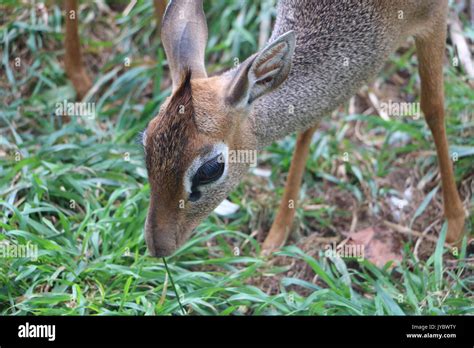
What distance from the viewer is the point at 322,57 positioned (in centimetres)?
507

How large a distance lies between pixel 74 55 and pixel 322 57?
2438mm

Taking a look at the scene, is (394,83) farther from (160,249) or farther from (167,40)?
(160,249)

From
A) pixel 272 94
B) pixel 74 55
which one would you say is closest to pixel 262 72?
pixel 272 94

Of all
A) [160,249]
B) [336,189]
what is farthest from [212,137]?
[336,189]

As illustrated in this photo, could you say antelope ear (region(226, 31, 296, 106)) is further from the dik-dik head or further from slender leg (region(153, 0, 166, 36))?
slender leg (region(153, 0, 166, 36))

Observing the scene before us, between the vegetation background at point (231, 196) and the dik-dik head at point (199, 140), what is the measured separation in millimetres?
598

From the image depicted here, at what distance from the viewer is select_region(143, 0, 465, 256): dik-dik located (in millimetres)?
4480

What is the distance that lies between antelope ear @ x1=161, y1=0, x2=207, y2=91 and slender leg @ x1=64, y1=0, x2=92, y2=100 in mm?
1675

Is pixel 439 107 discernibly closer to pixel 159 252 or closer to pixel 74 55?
pixel 159 252

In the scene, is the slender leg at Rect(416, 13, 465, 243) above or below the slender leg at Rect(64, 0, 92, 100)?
below

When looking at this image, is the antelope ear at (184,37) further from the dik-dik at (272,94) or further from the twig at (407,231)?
the twig at (407,231)

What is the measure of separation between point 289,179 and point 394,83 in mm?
1882

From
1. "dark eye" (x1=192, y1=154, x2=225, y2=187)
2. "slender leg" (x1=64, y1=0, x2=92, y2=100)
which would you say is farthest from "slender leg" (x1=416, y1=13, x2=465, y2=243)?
"slender leg" (x1=64, y1=0, x2=92, y2=100)

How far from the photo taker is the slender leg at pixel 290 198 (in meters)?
5.87
